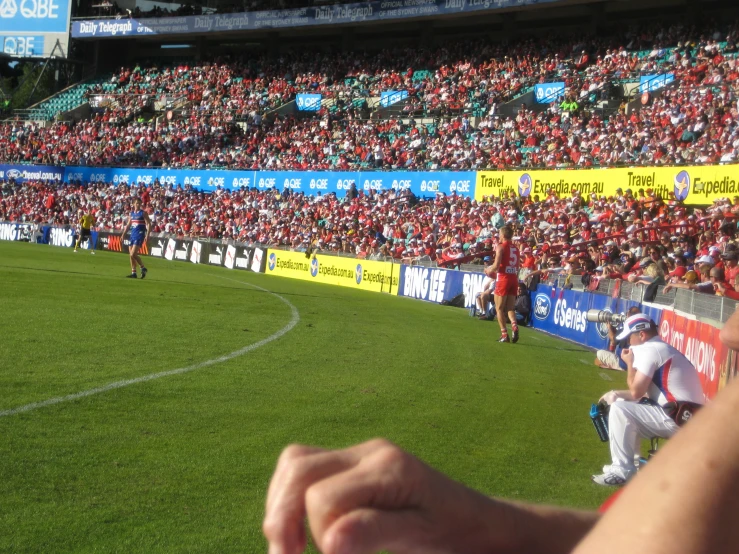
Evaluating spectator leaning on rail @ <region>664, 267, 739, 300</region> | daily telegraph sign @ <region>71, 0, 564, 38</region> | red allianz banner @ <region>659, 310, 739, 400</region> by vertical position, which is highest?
daily telegraph sign @ <region>71, 0, 564, 38</region>

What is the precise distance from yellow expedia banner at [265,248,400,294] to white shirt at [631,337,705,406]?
21.3m

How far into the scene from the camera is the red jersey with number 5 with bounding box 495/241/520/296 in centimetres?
1566

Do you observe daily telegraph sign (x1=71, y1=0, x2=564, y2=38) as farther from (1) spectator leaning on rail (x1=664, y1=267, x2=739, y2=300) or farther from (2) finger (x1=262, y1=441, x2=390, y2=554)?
(2) finger (x1=262, y1=441, x2=390, y2=554)

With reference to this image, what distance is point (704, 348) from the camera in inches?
423

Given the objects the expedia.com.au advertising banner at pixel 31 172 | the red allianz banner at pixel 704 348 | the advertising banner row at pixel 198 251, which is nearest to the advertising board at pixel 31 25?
the expedia.com.au advertising banner at pixel 31 172

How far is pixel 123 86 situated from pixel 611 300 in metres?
49.2

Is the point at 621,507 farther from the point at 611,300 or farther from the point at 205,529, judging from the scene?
the point at 611,300

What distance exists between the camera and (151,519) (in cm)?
Answer: 494

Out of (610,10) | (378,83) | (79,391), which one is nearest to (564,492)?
(79,391)

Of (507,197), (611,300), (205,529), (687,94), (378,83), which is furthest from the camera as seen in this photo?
(378,83)

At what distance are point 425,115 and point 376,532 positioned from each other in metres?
40.3

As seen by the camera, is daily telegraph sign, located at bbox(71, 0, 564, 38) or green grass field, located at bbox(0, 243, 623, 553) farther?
daily telegraph sign, located at bbox(71, 0, 564, 38)

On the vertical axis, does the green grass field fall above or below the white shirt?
below

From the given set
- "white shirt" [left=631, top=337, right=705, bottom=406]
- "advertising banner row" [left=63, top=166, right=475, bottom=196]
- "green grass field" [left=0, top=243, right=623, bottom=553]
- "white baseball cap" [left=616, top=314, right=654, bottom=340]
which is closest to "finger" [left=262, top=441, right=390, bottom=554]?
"green grass field" [left=0, top=243, right=623, bottom=553]
